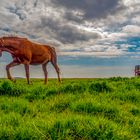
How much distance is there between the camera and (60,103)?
12.9 metres

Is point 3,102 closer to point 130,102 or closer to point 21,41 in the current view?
point 130,102

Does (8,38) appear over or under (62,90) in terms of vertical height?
over

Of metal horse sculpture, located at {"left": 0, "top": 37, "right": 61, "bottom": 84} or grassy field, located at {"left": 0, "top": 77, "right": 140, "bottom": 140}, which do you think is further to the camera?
metal horse sculpture, located at {"left": 0, "top": 37, "right": 61, "bottom": 84}

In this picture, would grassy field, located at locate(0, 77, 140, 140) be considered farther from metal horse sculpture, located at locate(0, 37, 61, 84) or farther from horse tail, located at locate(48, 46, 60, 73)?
horse tail, located at locate(48, 46, 60, 73)

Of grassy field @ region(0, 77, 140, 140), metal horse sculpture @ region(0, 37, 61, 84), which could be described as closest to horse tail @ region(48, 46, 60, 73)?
metal horse sculpture @ region(0, 37, 61, 84)

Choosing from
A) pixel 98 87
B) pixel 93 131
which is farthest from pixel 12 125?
pixel 98 87

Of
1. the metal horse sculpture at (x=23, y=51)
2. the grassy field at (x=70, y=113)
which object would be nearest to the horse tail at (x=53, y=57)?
the metal horse sculpture at (x=23, y=51)

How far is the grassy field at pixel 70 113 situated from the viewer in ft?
28.8

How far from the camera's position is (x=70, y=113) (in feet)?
36.3

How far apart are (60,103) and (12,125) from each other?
357 centimetres

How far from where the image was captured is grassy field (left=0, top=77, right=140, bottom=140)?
877 centimetres

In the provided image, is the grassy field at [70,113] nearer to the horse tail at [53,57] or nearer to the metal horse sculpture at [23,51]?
the metal horse sculpture at [23,51]

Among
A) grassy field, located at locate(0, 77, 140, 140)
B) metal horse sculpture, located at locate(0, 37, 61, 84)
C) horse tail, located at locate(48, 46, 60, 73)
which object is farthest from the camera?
horse tail, located at locate(48, 46, 60, 73)

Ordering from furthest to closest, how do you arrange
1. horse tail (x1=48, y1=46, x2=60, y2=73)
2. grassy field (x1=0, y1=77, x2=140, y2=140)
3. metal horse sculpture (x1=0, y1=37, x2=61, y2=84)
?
horse tail (x1=48, y1=46, x2=60, y2=73) < metal horse sculpture (x1=0, y1=37, x2=61, y2=84) < grassy field (x1=0, y1=77, x2=140, y2=140)
